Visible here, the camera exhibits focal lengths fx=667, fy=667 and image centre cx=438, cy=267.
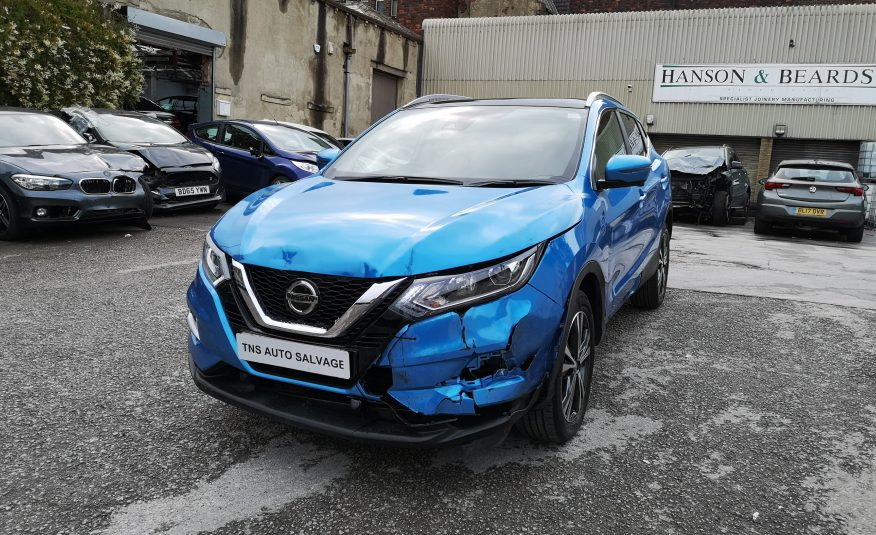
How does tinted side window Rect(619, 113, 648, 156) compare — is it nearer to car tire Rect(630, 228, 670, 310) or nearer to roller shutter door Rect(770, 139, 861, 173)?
car tire Rect(630, 228, 670, 310)

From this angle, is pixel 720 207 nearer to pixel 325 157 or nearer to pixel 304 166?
pixel 304 166

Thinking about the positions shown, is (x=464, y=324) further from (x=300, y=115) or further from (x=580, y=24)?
(x=580, y=24)

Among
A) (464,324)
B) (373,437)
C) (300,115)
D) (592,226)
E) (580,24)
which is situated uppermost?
(580,24)

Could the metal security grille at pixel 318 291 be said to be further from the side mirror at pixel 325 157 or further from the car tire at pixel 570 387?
the side mirror at pixel 325 157

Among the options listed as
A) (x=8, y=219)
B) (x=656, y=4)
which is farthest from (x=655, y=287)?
(x=656, y=4)

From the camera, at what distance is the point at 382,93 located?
71.3 ft

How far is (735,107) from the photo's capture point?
835 inches

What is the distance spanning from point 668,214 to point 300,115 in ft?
45.0

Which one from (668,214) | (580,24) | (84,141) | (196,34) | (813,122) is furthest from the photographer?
(580,24)

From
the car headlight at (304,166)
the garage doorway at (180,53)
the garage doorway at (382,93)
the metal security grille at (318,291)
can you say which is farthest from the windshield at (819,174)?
the garage doorway at (382,93)

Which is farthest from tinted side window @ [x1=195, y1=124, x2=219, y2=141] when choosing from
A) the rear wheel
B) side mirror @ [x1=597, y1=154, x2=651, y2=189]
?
side mirror @ [x1=597, y1=154, x2=651, y2=189]

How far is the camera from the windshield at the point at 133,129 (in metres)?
9.30

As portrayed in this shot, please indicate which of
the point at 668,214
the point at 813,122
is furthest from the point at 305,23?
the point at 813,122

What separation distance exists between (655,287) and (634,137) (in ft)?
4.00
